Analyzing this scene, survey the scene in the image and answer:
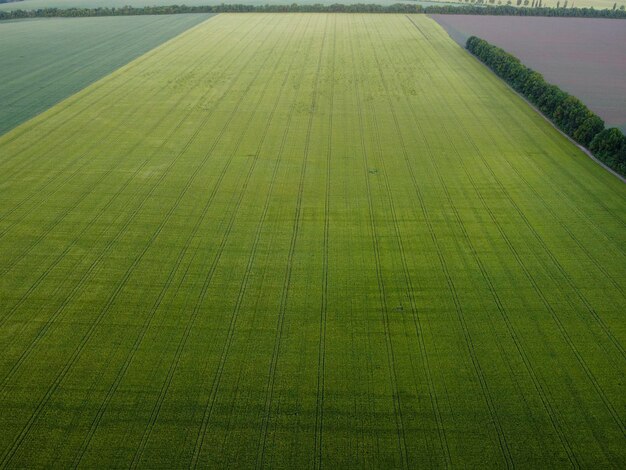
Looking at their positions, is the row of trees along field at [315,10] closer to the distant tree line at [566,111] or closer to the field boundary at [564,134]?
the field boundary at [564,134]

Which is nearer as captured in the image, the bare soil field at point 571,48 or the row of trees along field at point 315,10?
the bare soil field at point 571,48

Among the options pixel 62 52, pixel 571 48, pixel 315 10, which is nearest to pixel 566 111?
pixel 571 48

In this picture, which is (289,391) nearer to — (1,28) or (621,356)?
(621,356)

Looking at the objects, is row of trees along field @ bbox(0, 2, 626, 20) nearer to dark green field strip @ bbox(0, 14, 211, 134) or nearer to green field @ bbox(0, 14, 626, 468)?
dark green field strip @ bbox(0, 14, 211, 134)

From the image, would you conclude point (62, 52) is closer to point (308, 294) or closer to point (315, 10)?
point (315, 10)

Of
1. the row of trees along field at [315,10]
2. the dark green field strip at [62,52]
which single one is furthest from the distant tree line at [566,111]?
the dark green field strip at [62,52]

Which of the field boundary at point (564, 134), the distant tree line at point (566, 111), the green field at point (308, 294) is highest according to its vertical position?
the distant tree line at point (566, 111)

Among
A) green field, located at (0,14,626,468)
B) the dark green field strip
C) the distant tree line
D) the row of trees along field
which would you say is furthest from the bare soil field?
the dark green field strip

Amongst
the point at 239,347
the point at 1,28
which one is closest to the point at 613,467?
the point at 239,347
